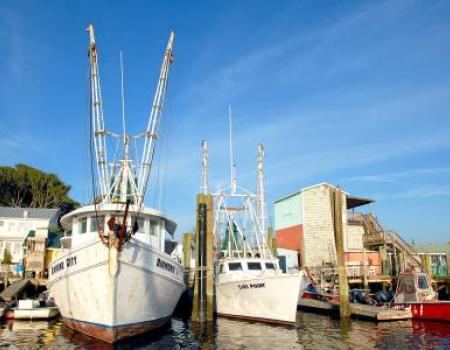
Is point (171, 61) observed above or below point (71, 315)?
above

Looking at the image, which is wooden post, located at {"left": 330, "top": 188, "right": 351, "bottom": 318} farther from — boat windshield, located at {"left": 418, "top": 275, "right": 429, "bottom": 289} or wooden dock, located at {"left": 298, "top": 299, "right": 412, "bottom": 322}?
boat windshield, located at {"left": 418, "top": 275, "right": 429, "bottom": 289}

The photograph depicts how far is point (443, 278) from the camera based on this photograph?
32.2 metres

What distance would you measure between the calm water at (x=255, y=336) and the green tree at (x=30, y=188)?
45.9 meters

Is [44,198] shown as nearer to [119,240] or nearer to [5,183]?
[5,183]

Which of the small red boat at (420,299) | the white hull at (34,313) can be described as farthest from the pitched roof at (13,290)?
the small red boat at (420,299)

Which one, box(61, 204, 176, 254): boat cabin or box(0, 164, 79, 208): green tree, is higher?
box(0, 164, 79, 208): green tree

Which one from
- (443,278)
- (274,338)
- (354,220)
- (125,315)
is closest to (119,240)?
(125,315)

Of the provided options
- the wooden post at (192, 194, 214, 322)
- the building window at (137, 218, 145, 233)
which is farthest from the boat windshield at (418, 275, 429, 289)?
the building window at (137, 218, 145, 233)

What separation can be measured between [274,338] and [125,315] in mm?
6587

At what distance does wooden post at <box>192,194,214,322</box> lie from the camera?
22.1 metres

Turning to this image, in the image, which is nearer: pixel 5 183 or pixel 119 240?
pixel 119 240

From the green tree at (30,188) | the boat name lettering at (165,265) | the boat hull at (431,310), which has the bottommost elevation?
the boat hull at (431,310)

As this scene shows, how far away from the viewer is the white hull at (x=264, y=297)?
71.3 ft

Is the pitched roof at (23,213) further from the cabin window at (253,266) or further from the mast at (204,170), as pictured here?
the cabin window at (253,266)
